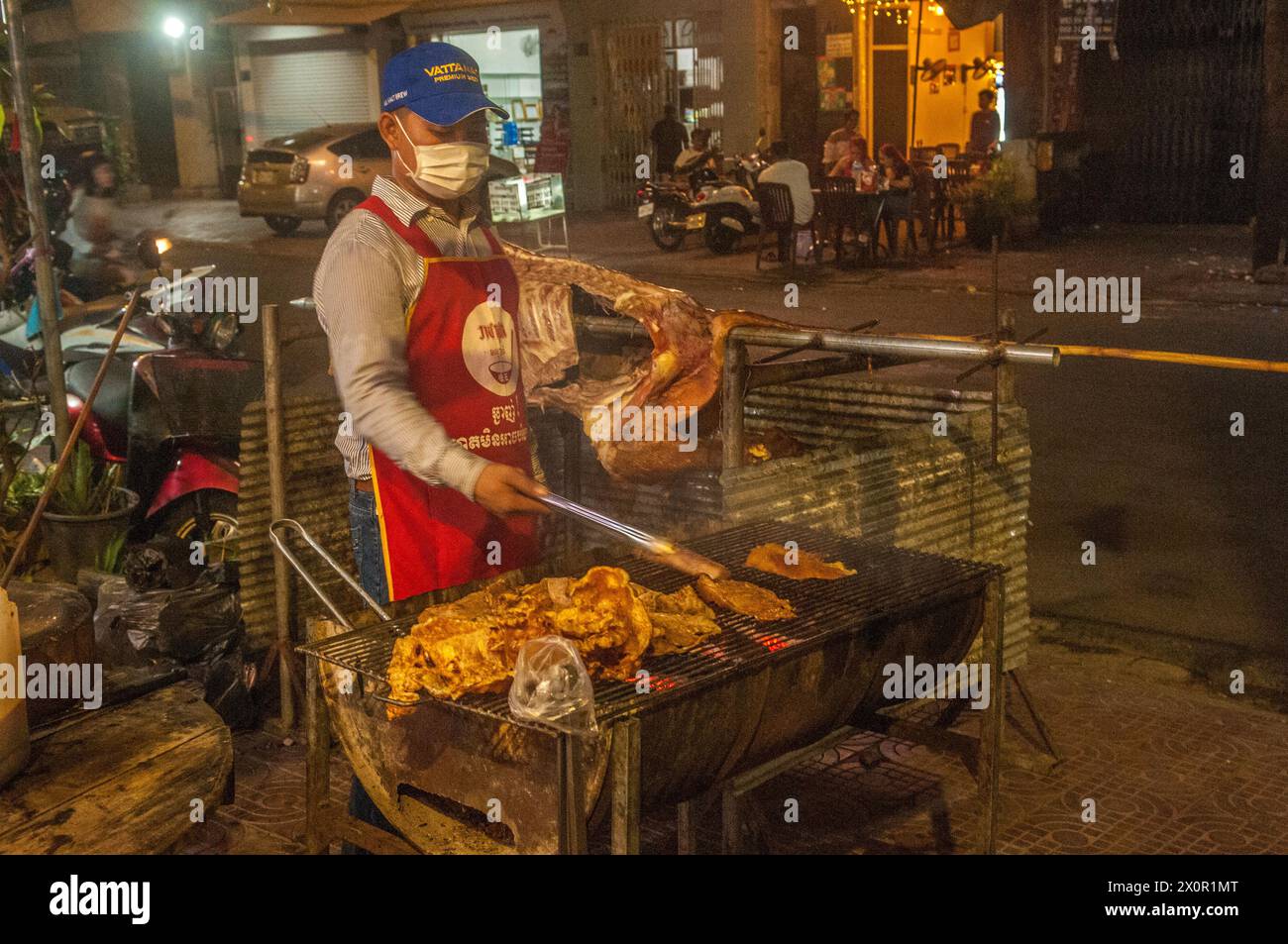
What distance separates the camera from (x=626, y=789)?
2.76 meters

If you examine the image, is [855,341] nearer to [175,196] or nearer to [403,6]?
[403,6]

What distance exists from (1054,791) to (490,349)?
2.59 metres

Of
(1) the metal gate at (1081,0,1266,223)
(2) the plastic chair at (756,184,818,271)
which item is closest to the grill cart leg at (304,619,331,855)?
(2) the plastic chair at (756,184,818,271)

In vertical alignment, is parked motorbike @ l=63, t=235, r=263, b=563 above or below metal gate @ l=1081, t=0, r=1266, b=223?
below

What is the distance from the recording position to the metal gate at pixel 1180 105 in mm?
19078

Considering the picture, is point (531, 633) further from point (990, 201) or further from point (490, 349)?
point (990, 201)

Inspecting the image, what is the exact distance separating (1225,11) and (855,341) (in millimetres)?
17487

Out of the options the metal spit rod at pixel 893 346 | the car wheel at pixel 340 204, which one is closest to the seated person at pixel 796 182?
the car wheel at pixel 340 204

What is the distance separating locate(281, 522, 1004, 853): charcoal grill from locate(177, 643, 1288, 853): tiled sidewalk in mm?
966

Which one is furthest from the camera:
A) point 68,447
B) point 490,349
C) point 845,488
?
point 845,488

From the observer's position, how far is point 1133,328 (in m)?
13.3

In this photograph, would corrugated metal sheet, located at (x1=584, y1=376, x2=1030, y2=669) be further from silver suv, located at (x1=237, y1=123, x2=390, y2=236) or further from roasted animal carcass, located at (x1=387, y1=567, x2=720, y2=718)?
silver suv, located at (x1=237, y1=123, x2=390, y2=236)

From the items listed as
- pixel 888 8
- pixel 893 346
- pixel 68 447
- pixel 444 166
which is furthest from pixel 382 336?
pixel 888 8

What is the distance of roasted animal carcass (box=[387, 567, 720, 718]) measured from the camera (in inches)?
112
